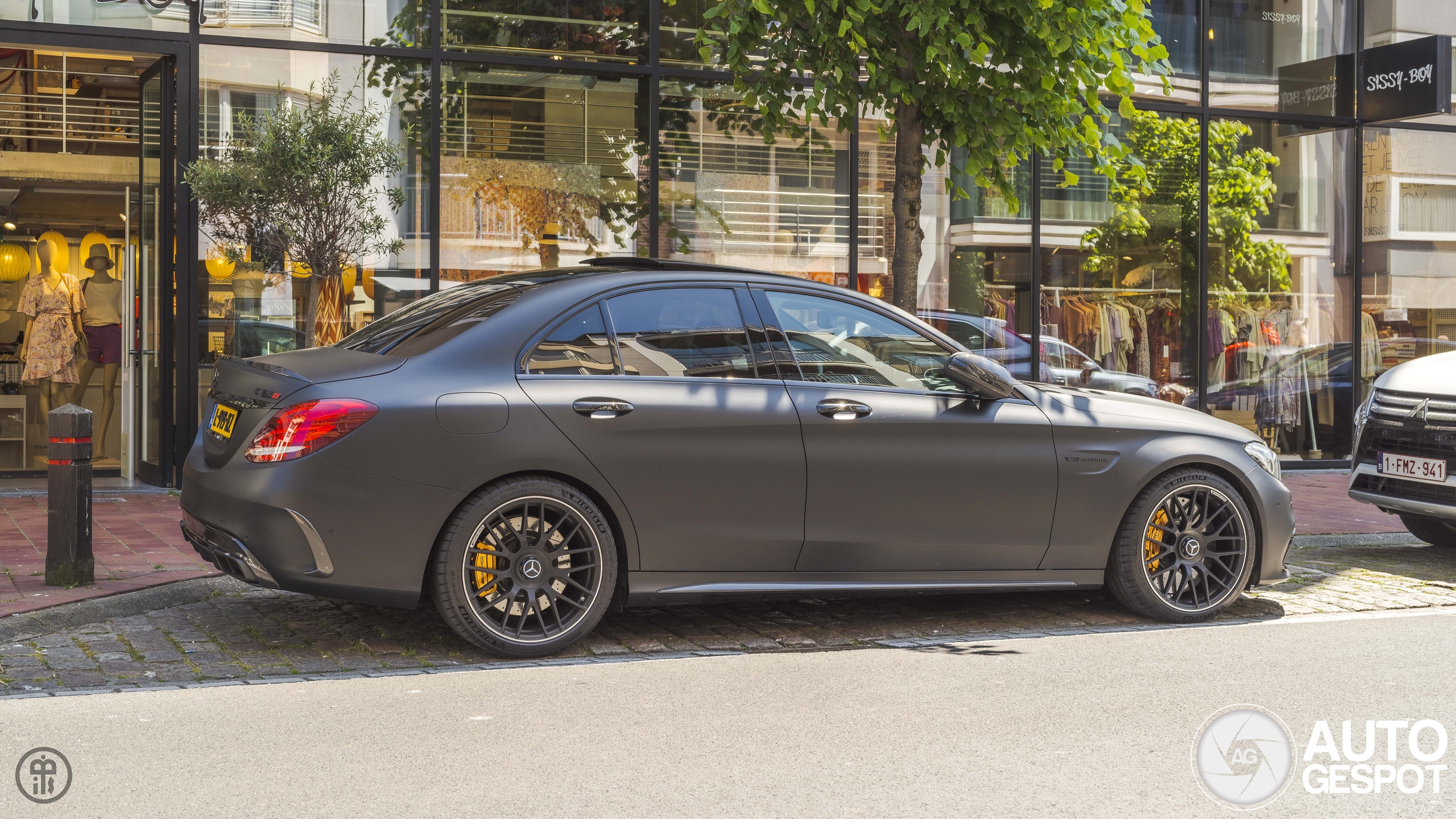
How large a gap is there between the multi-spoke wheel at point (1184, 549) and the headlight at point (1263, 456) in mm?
212

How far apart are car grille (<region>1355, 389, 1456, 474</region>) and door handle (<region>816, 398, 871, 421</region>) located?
14.0 feet

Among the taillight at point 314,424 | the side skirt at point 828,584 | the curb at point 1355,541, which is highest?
the taillight at point 314,424

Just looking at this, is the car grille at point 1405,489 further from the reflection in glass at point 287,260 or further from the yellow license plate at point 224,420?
Result: the reflection in glass at point 287,260

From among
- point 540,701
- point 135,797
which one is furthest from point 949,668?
point 135,797

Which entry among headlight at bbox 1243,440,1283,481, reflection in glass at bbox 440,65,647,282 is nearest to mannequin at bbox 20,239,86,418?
reflection in glass at bbox 440,65,647,282

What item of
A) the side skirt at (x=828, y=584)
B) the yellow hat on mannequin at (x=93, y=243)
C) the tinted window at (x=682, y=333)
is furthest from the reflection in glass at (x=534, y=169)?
the side skirt at (x=828, y=584)

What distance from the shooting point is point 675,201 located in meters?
11.8

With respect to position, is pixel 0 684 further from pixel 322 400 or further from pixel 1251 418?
pixel 1251 418

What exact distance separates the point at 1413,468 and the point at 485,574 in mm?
5837

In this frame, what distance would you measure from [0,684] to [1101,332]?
34.6 ft

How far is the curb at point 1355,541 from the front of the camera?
9125 mm

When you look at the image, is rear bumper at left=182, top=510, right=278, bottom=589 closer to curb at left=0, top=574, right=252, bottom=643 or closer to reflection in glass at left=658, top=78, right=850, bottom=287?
curb at left=0, top=574, right=252, bottom=643

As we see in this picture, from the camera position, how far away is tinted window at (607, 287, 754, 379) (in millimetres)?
5594

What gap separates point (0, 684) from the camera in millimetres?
4898
